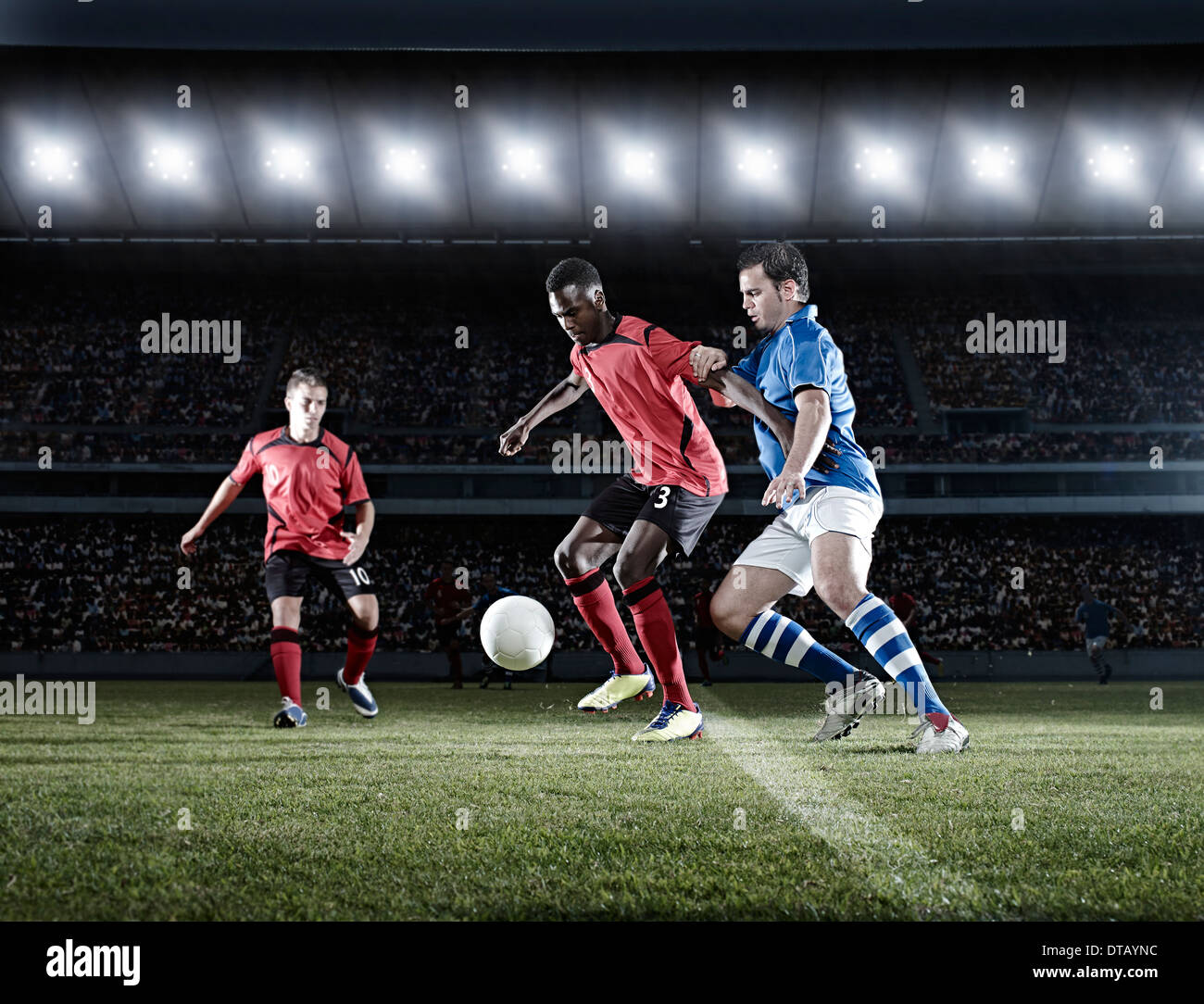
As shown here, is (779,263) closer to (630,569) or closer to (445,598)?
(630,569)

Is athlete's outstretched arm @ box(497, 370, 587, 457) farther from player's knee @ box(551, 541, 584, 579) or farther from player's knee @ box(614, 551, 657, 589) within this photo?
player's knee @ box(614, 551, 657, 589)

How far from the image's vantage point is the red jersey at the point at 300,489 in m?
6.69

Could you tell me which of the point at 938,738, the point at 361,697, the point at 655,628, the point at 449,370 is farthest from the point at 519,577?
the point at 938,738

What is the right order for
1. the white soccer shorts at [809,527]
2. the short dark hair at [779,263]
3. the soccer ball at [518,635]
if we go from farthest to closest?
the soccer ball at [518,635] < the short dark hair at [779,263] < the white soccer shorts at [809,527]

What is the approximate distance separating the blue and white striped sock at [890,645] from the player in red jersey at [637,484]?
83cm

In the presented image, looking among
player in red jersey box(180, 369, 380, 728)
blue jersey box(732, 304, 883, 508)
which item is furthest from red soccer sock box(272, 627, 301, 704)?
blue jersey box(732, 304, 883, 508)

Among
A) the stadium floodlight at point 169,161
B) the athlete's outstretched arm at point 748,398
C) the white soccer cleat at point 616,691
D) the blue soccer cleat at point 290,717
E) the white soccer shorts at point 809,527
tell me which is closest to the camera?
the athlete's outstretched arm at point 748,398

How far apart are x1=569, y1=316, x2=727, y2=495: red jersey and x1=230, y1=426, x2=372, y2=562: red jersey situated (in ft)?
8.13

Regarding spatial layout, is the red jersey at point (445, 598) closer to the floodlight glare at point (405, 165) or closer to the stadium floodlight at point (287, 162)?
the floodlight glare at point (405, 165)

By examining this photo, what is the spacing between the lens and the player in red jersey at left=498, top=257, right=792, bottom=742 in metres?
4.63

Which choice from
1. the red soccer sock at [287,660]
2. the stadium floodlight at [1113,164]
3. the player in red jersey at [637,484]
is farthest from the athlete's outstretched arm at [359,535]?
the stadium floodlight at [1113,164]

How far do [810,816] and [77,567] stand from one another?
2257cm

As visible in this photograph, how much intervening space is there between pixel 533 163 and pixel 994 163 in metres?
11.0
